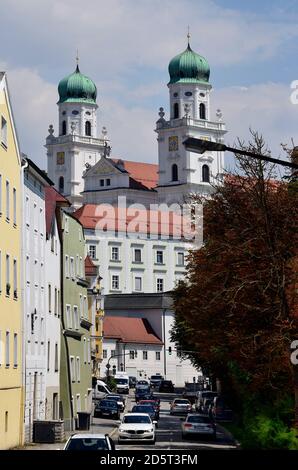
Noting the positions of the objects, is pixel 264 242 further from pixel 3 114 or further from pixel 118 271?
pixel 118 271

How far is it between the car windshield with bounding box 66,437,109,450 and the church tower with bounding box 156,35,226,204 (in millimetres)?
150602

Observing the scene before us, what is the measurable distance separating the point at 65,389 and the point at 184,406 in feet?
70.4

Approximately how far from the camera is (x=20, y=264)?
157 ft

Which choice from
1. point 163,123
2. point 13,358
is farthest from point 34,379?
point 163,123

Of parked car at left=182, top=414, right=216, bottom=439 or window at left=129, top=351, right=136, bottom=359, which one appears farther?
window at left=129, top=351, right=136, bottom=359

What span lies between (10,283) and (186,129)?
5728 inches

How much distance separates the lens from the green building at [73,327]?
6056cm

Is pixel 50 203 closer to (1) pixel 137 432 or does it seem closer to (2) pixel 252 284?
(1) pixel 137 432

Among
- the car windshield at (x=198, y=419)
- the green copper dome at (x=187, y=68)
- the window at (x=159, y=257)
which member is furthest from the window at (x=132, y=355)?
the car windshield at (x=198, y=419)

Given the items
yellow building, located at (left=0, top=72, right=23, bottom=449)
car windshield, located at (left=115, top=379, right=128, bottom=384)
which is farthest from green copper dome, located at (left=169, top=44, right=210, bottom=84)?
yellow building, located at (left=0, top=72, right=23, bottom=449)

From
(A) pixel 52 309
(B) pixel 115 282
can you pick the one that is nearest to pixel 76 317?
(A) pixel 52 309

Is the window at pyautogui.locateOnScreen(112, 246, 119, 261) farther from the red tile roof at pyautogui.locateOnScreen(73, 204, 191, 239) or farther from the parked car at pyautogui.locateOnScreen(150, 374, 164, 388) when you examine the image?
the parked car at pyautogui.locateOnScreen(150, 374, 164, 388)

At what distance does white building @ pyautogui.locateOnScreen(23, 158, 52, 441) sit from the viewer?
49.3m

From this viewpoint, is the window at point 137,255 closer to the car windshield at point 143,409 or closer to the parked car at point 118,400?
the parked car at point 118,400
